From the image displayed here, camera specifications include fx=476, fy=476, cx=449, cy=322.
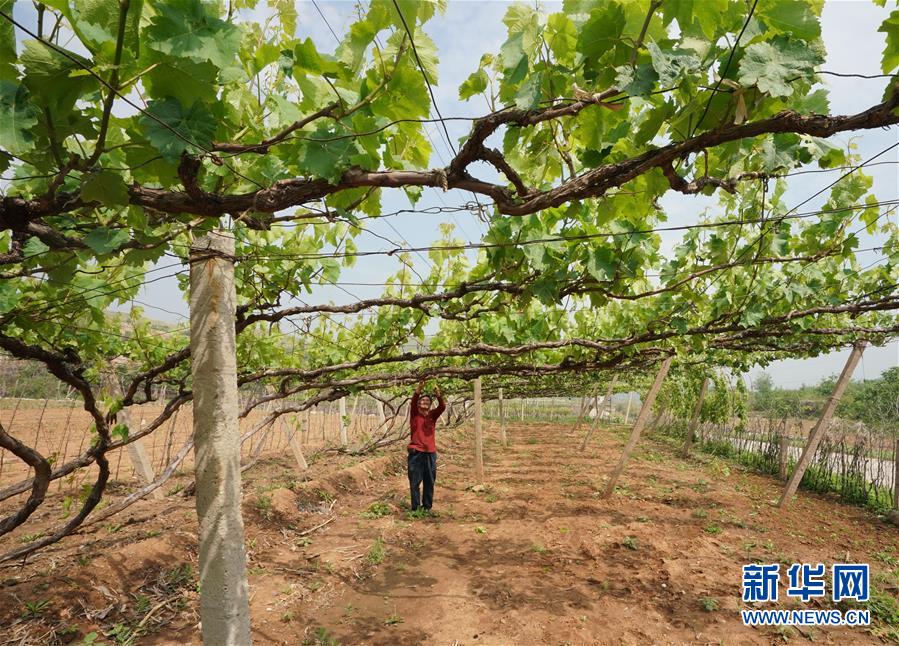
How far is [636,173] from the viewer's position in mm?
1688

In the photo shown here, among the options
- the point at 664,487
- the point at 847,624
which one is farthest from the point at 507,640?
the point at 664,487

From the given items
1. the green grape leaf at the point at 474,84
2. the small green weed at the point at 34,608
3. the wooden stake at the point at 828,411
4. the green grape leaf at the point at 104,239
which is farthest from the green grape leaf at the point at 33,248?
the wooden stake at the point at 828,411

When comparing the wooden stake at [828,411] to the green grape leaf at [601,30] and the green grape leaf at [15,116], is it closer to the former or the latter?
the green grape leaf at [601,30]

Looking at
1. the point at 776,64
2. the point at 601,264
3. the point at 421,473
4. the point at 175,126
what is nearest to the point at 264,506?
the point at 421,473

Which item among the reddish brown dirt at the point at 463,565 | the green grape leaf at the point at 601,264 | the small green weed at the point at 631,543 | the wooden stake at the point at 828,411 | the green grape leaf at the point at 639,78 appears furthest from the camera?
the wooden stake at the point at 828,411

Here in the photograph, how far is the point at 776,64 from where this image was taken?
1324mm

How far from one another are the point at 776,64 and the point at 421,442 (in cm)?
692

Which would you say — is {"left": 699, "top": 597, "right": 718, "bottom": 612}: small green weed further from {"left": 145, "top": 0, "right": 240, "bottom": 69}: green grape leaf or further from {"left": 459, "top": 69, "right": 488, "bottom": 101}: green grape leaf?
{"left": 145, "top": 0, "right": 240, "bottom": 69}: green grape leaf

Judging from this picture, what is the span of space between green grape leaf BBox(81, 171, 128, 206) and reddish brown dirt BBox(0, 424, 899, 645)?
3.92 m

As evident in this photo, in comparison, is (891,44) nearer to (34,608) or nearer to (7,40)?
(7,40)

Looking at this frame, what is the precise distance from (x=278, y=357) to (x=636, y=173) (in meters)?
6.93

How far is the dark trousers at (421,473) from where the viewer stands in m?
7.72

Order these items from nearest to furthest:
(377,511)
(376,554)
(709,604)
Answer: (709,604), (376,554), (377,511)

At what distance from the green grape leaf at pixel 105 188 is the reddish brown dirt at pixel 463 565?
154 inches
